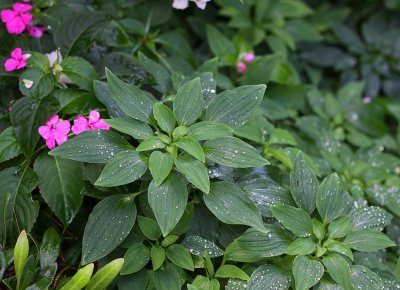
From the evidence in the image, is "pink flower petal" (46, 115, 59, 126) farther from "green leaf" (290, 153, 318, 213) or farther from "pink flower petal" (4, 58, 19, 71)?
"green leaf" (290, 153, 318, 213)

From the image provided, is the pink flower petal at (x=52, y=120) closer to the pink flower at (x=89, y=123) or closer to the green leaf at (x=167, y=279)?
the pink flower at (x=89, y=123)

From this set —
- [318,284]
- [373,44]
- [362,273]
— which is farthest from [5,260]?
[373,44]

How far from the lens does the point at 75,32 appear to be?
180 centimetres

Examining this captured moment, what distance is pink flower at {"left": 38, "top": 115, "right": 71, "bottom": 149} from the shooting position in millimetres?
1545

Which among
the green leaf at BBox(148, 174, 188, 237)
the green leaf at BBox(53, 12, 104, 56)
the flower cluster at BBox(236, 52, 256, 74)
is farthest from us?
the flower cluster at BBox(236, 52, 256, 74)

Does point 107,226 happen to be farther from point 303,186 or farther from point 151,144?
point 303,186

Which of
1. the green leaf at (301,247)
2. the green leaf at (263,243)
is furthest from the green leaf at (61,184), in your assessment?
the green leaf at (301,247)

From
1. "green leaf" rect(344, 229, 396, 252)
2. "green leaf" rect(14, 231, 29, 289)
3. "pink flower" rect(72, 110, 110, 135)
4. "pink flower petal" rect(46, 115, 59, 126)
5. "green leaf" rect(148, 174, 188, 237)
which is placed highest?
"pink flower petal" rect(46, 115, 59, 126)

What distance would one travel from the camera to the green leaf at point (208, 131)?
1436mm

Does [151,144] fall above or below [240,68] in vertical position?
above

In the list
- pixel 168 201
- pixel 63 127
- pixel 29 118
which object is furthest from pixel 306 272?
pixel 29 118

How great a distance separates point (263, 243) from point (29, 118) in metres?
0.73

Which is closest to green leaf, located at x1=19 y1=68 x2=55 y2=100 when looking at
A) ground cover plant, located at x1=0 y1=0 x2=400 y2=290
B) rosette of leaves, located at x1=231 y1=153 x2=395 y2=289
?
ground cover plant, located at x1=0 y1=0 x2=400 y2=290

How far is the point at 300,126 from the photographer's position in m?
2.25
